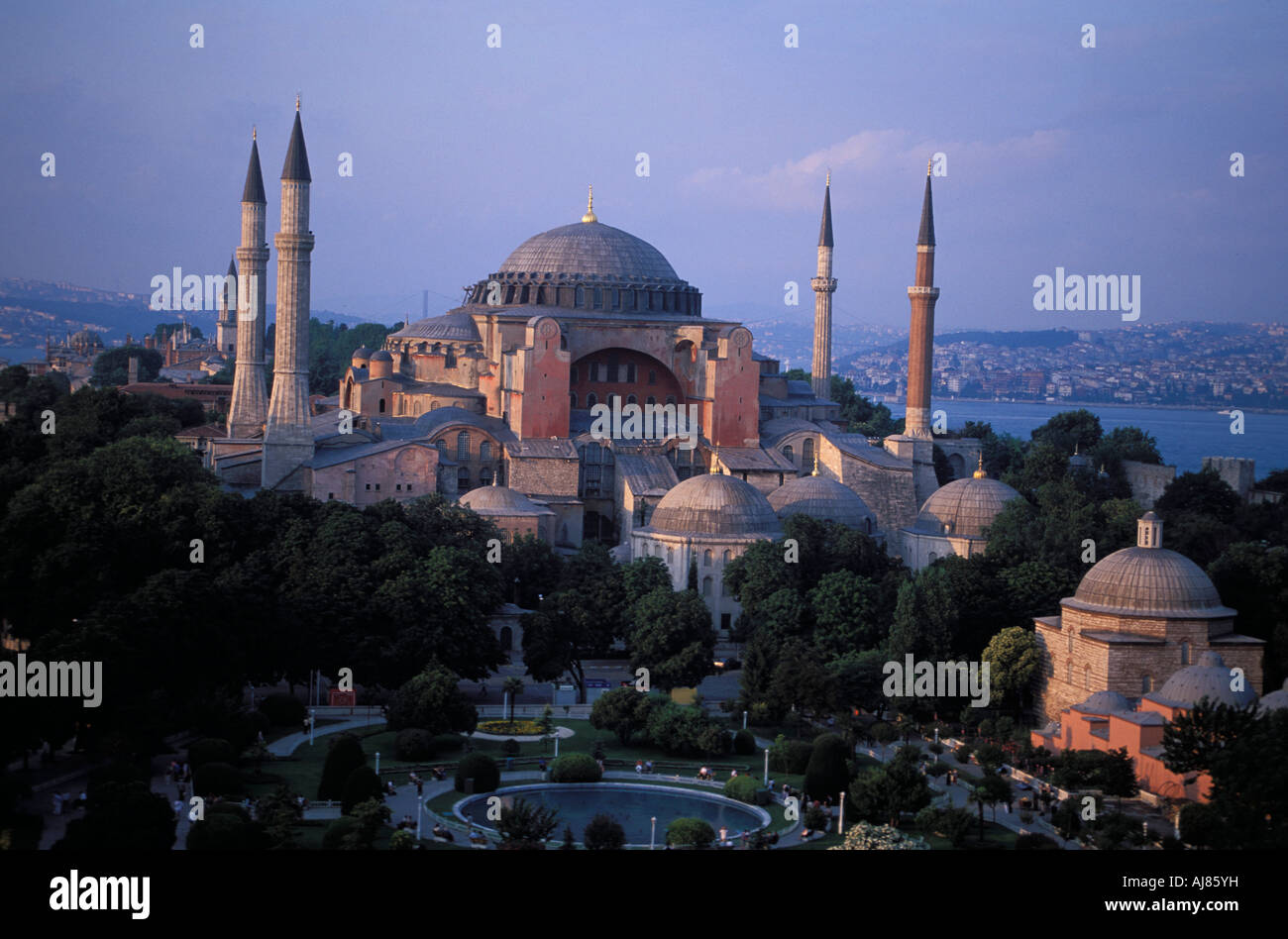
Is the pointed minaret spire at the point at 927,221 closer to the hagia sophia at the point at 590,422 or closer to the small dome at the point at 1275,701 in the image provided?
the hagia sophia at the point at 590,422

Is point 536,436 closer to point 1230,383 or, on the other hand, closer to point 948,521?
point 948,521

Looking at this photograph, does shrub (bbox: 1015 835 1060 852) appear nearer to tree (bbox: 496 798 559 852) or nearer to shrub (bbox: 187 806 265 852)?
tree (bbox: 496 798 559 852)

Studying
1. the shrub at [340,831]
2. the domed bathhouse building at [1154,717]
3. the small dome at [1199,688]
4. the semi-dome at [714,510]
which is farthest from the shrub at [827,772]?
the semi-dome at [714,510]

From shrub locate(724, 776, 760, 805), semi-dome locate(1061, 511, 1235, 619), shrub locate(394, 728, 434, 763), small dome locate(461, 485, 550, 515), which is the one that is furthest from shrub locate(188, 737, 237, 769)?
semi-dome locate(1061, 511, 1235, 619)

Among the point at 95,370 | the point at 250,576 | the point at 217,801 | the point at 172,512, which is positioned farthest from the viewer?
the point at 95,370

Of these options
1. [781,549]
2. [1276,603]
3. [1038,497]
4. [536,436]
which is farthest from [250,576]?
[1038,497]
